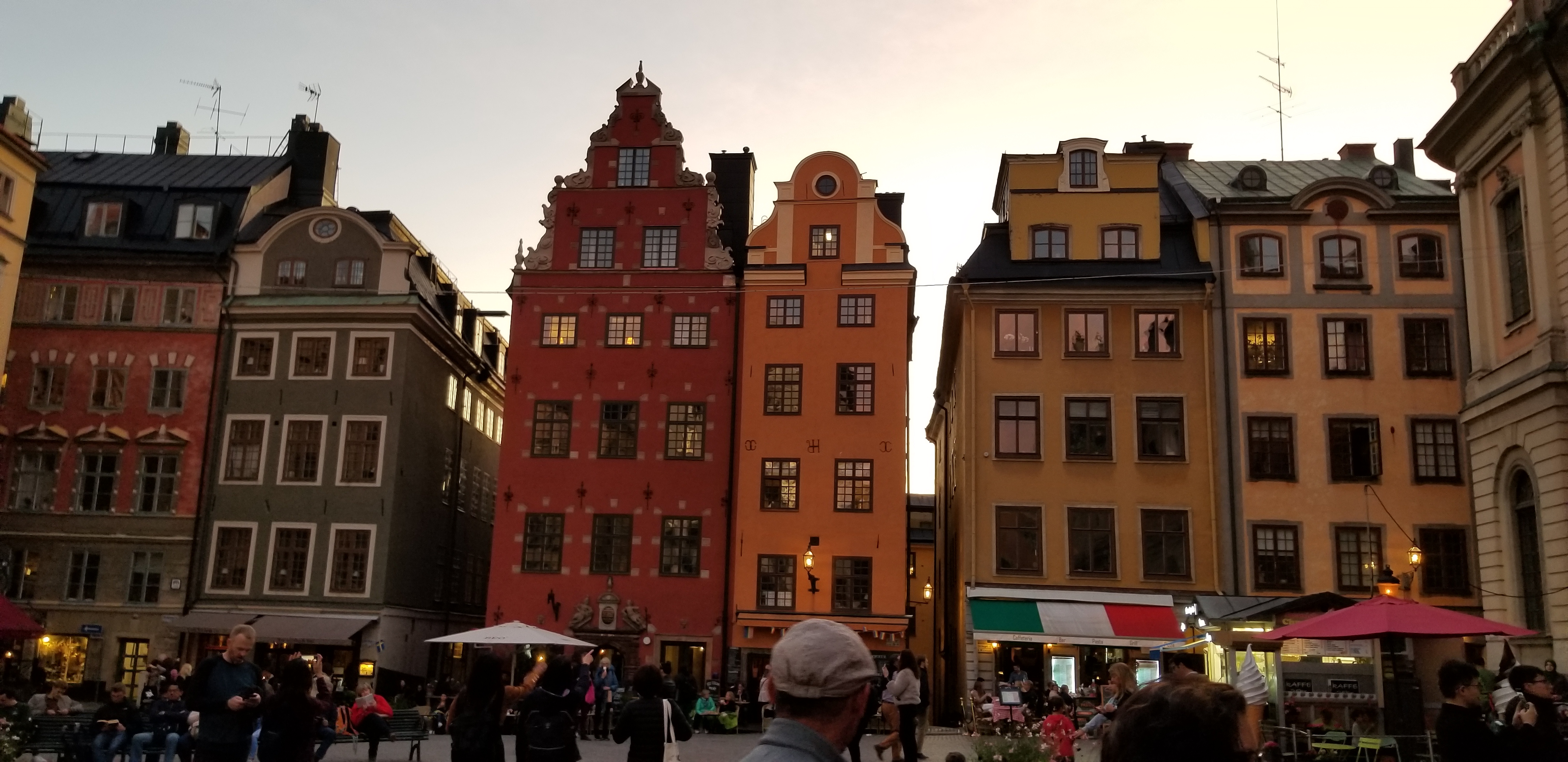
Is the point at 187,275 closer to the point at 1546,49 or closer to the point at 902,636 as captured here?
the point at 902,636

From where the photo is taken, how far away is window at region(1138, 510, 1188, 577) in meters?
32.9

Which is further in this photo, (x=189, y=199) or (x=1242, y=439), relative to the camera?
(x=189, y=199)

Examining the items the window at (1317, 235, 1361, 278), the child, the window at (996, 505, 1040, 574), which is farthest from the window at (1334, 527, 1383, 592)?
the child

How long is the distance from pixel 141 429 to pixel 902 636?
22674mm

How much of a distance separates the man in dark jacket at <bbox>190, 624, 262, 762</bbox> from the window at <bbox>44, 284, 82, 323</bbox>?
107 feet

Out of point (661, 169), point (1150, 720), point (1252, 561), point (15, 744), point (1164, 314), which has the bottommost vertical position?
point (15, 744)

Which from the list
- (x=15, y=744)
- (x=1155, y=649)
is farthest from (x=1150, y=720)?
(x=1155, y=649)

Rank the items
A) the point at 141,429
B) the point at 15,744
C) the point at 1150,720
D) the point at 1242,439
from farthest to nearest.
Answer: the point at 141,429, the point at 1242,439, the point at 15,744, the point at 1150,720

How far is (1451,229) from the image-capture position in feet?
111

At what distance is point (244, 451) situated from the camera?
1471 inches

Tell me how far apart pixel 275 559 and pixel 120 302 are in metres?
9.23

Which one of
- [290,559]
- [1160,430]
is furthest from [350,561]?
[1160,430]

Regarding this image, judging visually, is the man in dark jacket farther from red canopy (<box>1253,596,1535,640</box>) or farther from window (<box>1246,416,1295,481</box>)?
window (<box>1246,416,1295,481</box>)

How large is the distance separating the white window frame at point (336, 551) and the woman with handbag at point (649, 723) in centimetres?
2726
